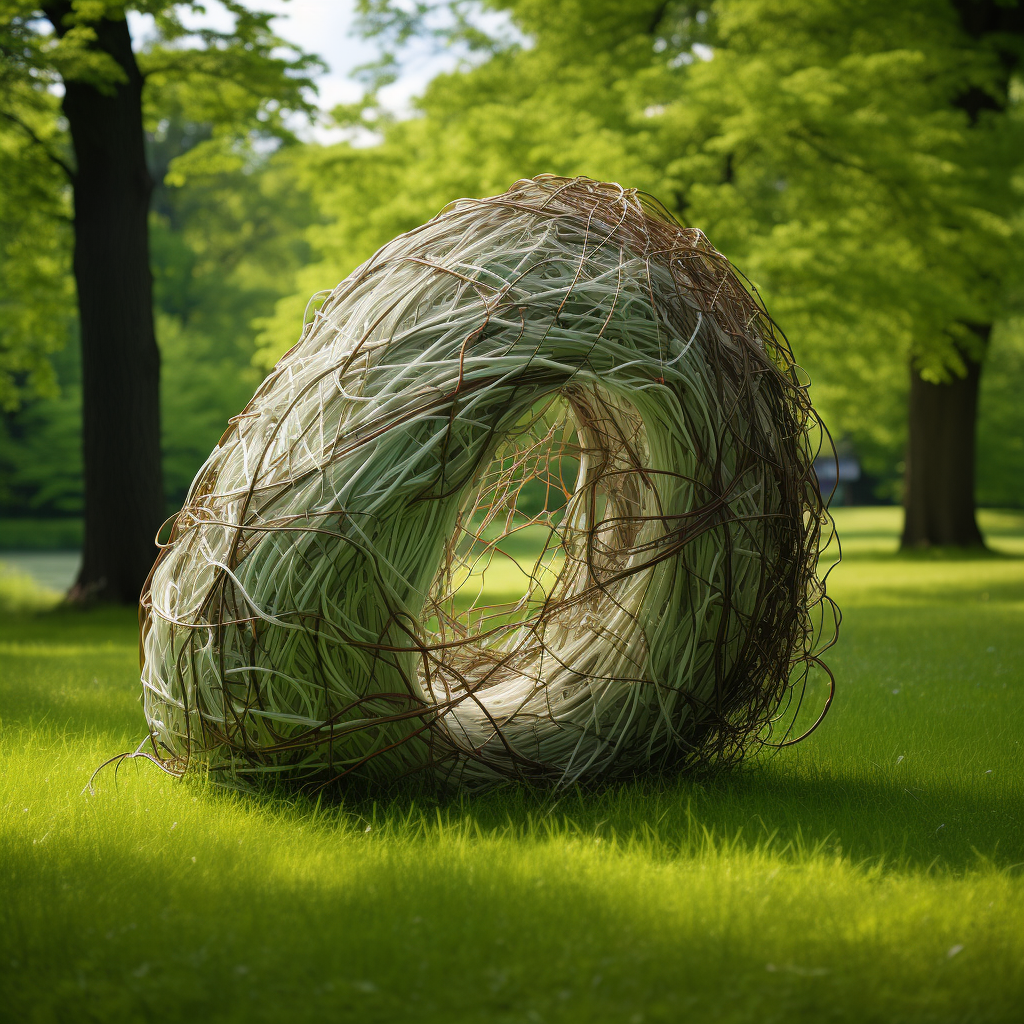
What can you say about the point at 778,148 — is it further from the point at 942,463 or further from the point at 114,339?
the point at 114,339

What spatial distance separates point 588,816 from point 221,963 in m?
1.44

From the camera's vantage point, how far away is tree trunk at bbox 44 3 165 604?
395 inches

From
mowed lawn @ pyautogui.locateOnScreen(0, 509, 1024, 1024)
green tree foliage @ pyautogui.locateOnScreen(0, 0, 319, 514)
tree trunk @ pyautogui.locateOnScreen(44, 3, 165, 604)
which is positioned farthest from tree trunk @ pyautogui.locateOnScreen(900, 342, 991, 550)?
mowed lawn @ pyautogui.locateOnScreen(0, 509, 1024, 1024)

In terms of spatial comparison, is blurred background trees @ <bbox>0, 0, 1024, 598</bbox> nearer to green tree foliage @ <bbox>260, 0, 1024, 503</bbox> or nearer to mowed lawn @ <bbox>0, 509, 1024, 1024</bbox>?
green tree foliage @ <bbox>260, 0, 1024, 503</bbox>

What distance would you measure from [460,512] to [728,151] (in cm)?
1041

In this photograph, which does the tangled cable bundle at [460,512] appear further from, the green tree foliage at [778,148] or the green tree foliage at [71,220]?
the green tree foliage at [778,148]

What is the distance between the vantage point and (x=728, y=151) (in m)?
12.7

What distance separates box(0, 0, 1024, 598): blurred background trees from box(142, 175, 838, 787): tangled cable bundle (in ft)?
23.4

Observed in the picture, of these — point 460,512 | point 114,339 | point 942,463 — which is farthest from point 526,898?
point 942,463

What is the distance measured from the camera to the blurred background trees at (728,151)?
11.7 m

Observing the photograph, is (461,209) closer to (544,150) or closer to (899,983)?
(899,983)

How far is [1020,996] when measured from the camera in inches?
93.4

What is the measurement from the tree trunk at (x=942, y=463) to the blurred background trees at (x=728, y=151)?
4 centimetres

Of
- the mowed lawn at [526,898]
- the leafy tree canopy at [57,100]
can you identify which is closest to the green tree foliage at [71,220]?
the leafy tree canopy at [57,100]
